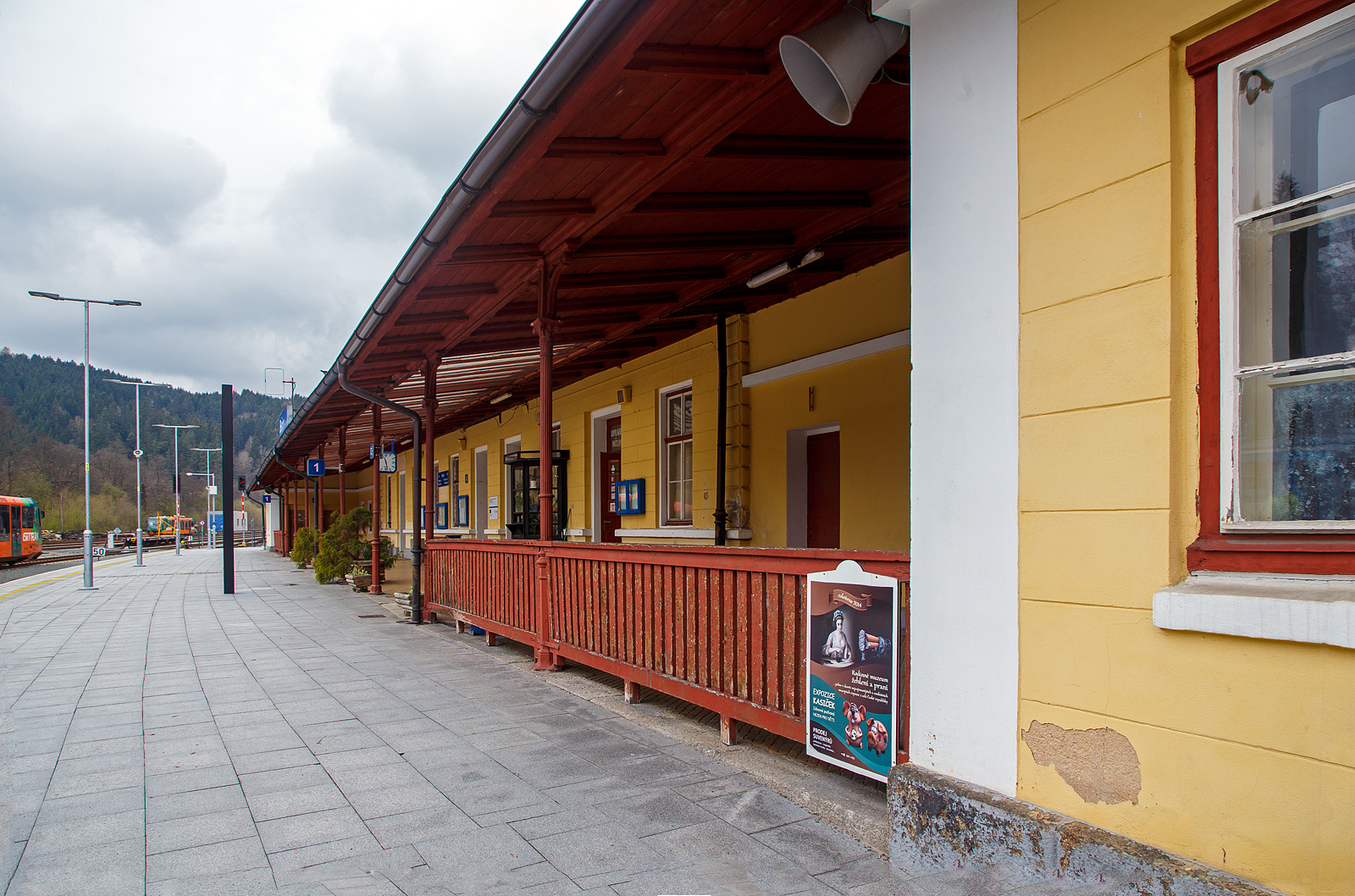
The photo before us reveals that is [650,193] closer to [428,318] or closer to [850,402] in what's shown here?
[850,402]

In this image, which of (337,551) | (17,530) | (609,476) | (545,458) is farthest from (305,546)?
(545,458)

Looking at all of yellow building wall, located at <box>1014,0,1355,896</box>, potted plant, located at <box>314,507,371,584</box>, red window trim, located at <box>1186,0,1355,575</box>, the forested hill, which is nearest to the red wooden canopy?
yellow building wall, located at <box>1014,0,1355,896</box>

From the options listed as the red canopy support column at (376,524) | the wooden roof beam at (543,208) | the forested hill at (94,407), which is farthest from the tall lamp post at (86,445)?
the forested hill at (94,407)

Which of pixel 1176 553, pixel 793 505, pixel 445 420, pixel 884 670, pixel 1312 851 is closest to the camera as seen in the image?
pixel 1312 851

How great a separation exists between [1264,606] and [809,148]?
364 cm

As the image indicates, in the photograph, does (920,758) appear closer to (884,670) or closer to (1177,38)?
(884,670)

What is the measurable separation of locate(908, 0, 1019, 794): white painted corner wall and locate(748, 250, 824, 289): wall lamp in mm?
3366

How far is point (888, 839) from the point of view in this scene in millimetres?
3148

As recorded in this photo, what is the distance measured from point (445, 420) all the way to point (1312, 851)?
59.3 feet

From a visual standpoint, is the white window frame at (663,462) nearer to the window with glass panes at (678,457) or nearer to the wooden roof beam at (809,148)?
the window with glass panes at (678,457)

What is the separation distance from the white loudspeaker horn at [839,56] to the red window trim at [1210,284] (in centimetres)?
Result: 115

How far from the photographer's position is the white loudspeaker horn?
3.03 metres

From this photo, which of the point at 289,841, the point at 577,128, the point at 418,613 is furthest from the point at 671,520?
the point at 289,841

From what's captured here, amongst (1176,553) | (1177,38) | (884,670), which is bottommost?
(884,670)
